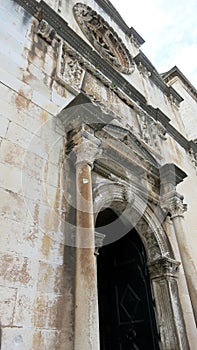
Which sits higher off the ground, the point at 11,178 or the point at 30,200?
the point at 11,178

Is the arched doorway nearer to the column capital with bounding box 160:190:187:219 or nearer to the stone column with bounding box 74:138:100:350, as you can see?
the column capital with bounding box 160:190:187:219

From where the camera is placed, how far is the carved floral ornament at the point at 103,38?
6098 millimetres

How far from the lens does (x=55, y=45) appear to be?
4.59 m

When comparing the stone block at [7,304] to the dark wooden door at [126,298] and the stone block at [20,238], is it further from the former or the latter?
the dark wooden door at [126,298]

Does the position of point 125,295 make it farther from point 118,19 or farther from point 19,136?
point 118,19

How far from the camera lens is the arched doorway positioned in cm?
387

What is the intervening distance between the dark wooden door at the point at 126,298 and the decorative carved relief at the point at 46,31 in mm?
3479

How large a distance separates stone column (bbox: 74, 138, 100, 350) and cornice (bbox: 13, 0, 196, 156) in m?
2.59

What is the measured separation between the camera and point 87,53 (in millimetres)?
5309

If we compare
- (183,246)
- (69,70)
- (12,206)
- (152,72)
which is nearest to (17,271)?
(12,206)

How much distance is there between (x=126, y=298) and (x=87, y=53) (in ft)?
14.6

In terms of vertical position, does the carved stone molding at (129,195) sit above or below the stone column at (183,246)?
above

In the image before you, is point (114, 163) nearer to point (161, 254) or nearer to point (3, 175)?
point (161, 254)

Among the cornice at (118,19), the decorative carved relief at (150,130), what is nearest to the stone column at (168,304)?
the decorative carved relief at (150,130)
